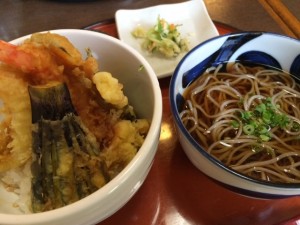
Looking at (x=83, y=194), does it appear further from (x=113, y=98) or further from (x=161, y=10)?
(x=161, y=10)

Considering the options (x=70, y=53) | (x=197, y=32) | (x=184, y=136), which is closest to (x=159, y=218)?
(x=184, y=136)

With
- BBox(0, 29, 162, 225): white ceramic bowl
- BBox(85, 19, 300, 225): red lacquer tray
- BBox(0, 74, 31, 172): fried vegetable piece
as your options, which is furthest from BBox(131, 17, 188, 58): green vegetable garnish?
BBox(0, 74, 31, 172): fried vegetable piece

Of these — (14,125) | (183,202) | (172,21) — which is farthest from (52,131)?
(172,21)

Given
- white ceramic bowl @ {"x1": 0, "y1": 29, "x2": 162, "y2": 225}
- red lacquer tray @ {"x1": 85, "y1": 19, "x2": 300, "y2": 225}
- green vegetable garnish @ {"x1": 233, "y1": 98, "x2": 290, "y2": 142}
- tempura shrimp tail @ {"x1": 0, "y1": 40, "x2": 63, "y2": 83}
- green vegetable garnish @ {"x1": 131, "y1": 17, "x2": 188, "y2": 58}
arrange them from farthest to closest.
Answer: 1. green vegetable garnish @ {"x1": 131, "y1": 17, "x2": 188, "y2": 58}
2. green vegetable garnish @ {"x1": 233, "y1": 98, "x2": 290, "y2": 142}
3. red lacquer tray @ {"x1": 85, "y1": 19, "x2": 300, "y2": 225}
4. tempura shrimp tail @ {"x1": 0, "y1": 40, "x2": 63, "y2": 83}
5. white ceramic bowl @ {"x1": 0, "y1": 29, "x2": 162, "y2": 225}

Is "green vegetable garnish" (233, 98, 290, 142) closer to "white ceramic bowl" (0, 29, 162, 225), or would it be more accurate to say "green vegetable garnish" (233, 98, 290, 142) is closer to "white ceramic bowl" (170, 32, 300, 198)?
"white ceramic bowl" (170, 32, 300, 198)

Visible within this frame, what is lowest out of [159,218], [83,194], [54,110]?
[159,218]

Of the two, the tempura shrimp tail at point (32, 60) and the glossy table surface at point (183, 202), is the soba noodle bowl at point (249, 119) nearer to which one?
the glossy table surface at point (183, 202)
